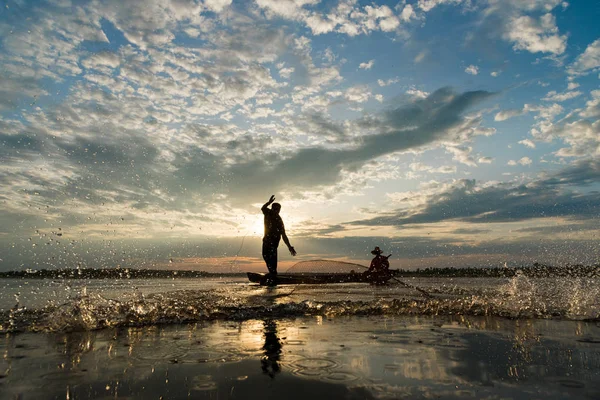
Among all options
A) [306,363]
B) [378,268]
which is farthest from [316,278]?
[306,363]

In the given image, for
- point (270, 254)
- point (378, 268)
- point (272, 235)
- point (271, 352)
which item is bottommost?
point (271, 352)

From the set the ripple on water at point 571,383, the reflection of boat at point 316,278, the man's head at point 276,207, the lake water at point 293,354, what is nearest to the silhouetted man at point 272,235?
the man's head at point 276,207

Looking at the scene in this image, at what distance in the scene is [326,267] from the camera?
14602 mm

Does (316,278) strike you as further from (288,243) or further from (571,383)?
(571,383)

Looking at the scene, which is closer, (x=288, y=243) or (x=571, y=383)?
(x=571, y=383)

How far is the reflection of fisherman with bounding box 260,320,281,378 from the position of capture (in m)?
3.45

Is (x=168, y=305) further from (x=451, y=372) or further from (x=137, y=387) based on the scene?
(x=451, y=372)

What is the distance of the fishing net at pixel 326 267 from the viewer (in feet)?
46.4

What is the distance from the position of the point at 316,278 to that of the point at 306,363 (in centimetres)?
1098

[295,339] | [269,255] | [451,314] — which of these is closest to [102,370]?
[295,339]

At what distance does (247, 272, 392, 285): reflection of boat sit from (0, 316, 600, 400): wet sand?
27.6 ft

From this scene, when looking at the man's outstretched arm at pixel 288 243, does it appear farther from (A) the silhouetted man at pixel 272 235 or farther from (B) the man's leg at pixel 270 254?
(B) the man's leg at pixel 270 254

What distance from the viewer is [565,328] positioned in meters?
6.12

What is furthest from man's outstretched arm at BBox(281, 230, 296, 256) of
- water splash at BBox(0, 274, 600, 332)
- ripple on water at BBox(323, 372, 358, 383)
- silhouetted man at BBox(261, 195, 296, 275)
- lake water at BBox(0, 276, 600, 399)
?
ripple on water at BBox(323, 372, 358, 383)
